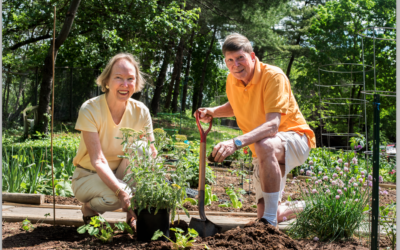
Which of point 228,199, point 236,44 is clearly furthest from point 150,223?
point 228,199

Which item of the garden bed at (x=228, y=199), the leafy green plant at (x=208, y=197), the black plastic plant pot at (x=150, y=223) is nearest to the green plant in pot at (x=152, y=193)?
the black plastic plant pot at (x=150, y=223)

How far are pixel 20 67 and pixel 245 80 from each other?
9658mm

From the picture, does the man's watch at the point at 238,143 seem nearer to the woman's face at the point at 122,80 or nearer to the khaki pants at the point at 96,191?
the khaki pants at the point at 96,191

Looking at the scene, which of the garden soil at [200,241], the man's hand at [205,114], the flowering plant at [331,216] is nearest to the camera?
the garden soil at [200,241]

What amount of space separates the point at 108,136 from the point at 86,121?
0.20 meters

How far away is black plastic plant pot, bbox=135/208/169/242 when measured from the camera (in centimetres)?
191

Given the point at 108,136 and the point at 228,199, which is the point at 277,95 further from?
the point at 228,199

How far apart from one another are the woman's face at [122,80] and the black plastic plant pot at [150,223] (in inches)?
32.1

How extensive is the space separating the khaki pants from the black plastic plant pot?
24 cm

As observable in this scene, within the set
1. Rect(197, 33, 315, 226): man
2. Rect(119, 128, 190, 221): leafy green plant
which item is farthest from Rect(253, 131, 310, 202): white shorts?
Rect(119, 128, 190, 221): leafy green plant

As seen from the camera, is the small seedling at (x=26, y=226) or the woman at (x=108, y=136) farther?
the small seedling at (x=26, y=226)

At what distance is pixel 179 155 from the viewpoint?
6.28 ft

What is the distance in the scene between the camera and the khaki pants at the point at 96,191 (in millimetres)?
2195

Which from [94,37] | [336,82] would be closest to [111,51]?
[94,37]
